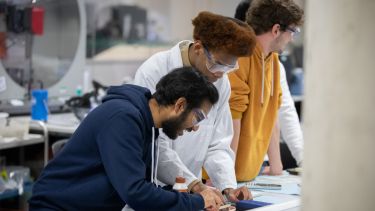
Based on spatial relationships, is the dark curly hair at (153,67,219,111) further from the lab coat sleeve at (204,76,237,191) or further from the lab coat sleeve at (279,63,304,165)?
the lab coat sleeve at (279,63,304,165)

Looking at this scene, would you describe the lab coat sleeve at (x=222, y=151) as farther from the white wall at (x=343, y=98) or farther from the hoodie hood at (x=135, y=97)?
the white wall at (x=343, y=98)

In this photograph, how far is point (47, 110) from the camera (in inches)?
201

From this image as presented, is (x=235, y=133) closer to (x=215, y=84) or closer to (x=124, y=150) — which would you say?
(x=215, y=84)

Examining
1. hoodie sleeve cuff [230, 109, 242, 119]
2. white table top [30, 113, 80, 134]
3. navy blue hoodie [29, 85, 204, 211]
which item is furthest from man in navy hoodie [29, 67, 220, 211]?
white table top [30, 113, 80, 134]

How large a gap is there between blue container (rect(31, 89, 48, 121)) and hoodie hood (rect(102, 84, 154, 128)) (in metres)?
2.76

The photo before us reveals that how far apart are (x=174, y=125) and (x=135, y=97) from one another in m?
0.18

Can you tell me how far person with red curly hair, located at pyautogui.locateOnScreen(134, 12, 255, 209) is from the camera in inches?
100

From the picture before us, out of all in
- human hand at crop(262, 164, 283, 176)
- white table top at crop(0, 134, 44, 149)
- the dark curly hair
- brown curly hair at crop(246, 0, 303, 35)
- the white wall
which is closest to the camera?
the white wall

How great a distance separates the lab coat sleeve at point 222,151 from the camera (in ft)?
9.28

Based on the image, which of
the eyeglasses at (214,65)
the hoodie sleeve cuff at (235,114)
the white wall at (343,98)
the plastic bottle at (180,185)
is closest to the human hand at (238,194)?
the plastic bottle at (180,185)

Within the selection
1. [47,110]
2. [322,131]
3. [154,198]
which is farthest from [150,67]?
[47,110]

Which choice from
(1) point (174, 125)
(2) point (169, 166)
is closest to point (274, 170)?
(2) point (169, 166)

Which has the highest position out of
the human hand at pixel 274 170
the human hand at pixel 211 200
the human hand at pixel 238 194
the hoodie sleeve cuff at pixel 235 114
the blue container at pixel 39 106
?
the hoodie sleeve cuff at pixel 235 114

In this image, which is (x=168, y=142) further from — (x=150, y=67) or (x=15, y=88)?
(x=15, y=88)
